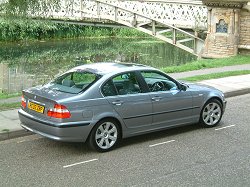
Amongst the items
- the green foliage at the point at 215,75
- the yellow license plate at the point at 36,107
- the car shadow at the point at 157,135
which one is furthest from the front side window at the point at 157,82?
the green foliage at the point at 215,75

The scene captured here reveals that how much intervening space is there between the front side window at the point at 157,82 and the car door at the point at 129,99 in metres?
0.28

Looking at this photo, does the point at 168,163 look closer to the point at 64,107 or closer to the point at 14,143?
the point at 64,107

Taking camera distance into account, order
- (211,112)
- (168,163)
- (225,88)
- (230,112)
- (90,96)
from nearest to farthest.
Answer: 1. (168,163)
2. (90,96)
3. (211,112)
4. (230,112)
5. (225,88)

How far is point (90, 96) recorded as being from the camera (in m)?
7.53

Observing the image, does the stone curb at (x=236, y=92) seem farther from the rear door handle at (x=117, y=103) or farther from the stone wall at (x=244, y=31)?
the stone wall at (x=244, y=31)

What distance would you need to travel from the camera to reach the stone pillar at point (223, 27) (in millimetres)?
21062

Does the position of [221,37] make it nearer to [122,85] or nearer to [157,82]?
[157,82]

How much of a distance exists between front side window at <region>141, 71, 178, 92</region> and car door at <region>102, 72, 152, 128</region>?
0.28 metres

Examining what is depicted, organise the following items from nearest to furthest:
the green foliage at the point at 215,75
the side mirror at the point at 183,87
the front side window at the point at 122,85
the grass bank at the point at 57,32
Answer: the front side window at the point at 122,85, the side mirror at the point at 183,87, the green foliage at the point at 215,75, the grass bank at the point at 57,32

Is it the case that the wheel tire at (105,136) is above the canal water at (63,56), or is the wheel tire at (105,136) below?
below

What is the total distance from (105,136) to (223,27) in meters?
15.4

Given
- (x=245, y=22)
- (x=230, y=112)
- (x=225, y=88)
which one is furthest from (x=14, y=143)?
(x=245, y=22)

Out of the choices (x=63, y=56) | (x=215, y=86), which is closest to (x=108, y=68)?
(x=215, y=86)

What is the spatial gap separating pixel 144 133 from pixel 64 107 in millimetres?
1730
